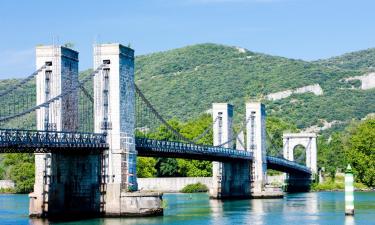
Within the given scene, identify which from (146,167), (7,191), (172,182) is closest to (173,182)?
(172,182)

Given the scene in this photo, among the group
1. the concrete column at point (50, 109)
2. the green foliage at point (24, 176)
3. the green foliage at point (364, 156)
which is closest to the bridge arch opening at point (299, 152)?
the green foliage at point (364, 156)

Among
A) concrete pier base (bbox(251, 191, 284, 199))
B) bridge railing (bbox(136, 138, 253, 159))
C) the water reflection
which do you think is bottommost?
the water reflection

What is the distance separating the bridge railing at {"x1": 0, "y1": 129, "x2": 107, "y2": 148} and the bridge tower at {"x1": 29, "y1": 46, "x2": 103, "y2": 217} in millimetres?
1970

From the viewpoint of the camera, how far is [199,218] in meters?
66.4

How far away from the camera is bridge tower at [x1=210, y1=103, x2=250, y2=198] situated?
330ft

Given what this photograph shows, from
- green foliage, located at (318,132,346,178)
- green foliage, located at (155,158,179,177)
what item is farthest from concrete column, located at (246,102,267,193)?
green foliage, located at (318,132,346,178)

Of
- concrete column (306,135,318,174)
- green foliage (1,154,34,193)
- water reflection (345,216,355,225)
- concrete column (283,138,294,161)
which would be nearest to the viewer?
water reflection (345,216,355,225)

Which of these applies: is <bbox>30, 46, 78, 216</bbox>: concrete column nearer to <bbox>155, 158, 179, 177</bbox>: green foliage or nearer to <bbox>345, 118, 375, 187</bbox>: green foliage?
<bbox>155, 158, 179, 177</bbox>: green foliage

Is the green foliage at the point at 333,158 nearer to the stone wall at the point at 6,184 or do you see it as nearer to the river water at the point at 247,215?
the stone wall at the point at 6,184

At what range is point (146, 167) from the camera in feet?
424

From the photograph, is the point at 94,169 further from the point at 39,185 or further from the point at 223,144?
the point at 223,144

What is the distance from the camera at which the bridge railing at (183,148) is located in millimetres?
74475

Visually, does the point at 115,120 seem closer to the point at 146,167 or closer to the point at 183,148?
the point at 183,148

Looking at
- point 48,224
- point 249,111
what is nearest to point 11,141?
point 48,224
